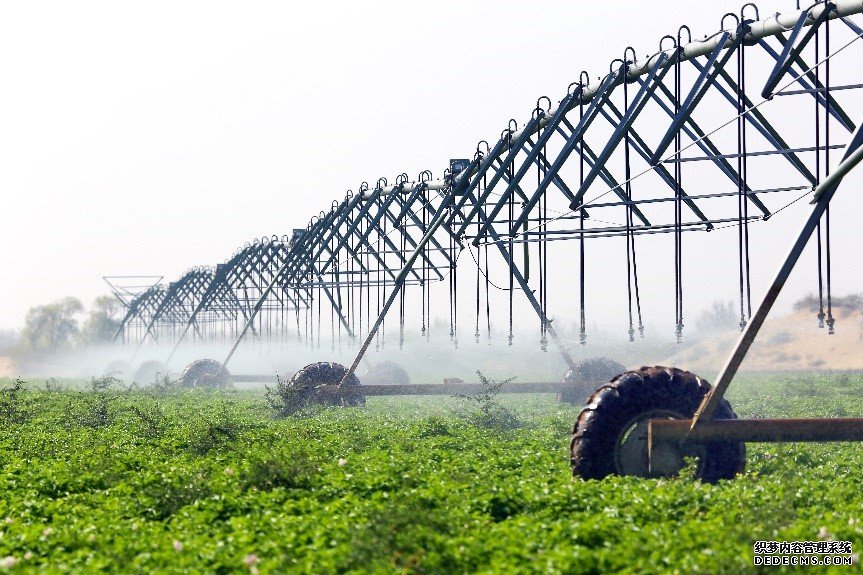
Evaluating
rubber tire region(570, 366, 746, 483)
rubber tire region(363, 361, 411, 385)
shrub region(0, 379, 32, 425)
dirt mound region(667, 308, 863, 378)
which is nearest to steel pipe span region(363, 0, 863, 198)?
rubber tire region(570, 366, 746, 483)

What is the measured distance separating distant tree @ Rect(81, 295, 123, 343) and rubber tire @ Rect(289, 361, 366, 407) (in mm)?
94079

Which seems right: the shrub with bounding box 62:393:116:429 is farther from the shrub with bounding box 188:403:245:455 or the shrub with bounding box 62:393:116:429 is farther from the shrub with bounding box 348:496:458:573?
the shrub with bounding box 348:496:458:573

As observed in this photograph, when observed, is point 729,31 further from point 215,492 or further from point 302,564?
point 302,564

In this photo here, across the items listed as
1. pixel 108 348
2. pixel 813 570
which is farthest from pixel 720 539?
pixel 108 348

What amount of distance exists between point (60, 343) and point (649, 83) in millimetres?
124169

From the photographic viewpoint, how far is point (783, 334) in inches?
4023

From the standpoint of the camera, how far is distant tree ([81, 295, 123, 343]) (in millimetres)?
125562

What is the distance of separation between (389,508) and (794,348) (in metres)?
92.1

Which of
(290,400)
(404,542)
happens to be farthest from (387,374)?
(404,542)

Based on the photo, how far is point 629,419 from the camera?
41.8ft

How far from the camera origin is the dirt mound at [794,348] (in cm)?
9056

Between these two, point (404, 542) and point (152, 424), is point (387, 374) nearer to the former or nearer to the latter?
point (152, 424)

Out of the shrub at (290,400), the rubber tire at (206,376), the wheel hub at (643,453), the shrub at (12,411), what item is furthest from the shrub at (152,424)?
the rubber tire at (206,376)

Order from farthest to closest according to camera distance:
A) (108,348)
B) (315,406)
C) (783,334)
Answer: (108,348) < (783,334) < (315,406)
